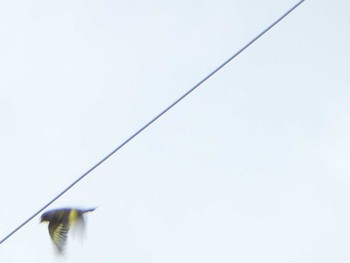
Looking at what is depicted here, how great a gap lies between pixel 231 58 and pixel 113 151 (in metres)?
1.45

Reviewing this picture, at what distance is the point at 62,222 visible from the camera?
1038 cm

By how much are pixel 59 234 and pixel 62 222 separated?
214mm

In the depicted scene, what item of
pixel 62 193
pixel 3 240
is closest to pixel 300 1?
pixel 62 193

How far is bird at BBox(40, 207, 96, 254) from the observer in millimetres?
10062

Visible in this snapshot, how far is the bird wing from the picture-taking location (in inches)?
396

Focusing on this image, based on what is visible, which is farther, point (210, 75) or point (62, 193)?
point (210, 75)

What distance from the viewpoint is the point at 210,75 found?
25.9 ft

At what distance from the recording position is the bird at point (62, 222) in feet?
33.0

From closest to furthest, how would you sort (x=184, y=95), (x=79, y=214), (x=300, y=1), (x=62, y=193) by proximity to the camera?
(x=62, y=193) → (x=184, y=95) → (x=300, y=1) → (x=79, y=214)

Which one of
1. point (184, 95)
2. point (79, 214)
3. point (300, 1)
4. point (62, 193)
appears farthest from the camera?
point (79, 214)

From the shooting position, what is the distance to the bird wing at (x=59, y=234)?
10055 millimetres

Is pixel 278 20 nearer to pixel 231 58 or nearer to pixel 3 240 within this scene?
pixel 231 58

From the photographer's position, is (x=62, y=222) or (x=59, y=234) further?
(x=62, y=222)

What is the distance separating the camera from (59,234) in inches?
402
